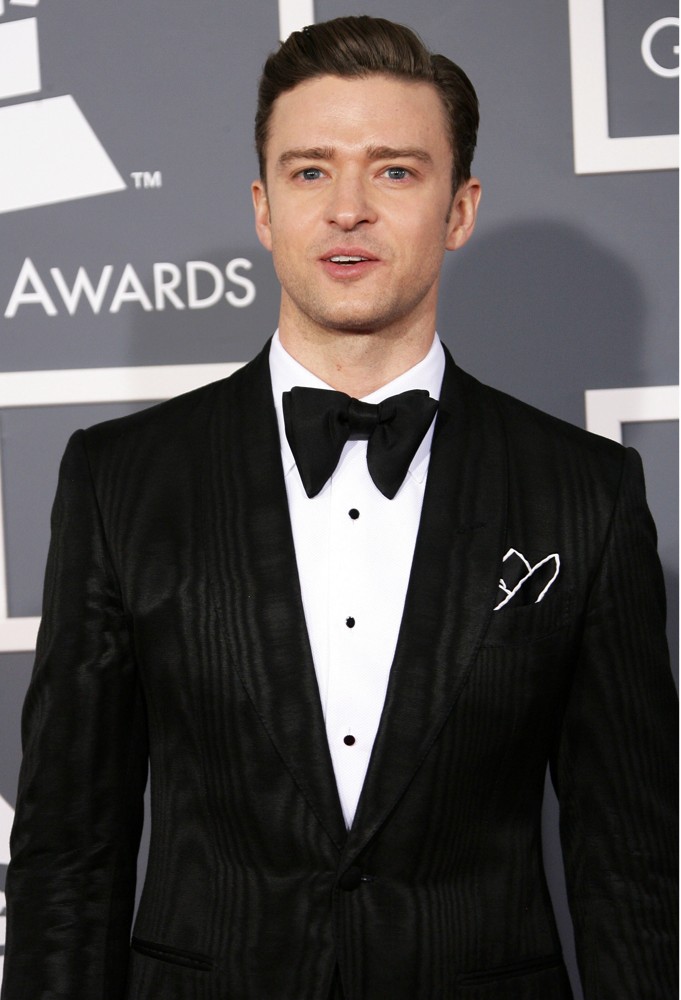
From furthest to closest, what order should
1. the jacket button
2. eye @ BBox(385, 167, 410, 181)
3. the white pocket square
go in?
eye @ BBox(385, 167, 410, 181), the white pocket square, the jacket button

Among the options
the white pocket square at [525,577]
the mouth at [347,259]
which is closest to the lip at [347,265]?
the mouth at [347,259]

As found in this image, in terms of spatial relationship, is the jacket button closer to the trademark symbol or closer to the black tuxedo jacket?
the black tuxedo jacket

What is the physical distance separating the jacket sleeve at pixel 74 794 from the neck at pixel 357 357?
0.36 metres

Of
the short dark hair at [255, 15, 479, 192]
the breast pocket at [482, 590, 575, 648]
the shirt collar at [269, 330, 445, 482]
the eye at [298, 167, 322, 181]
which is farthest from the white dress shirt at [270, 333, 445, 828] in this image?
the short dark hair at [255, 15, 479, 192]

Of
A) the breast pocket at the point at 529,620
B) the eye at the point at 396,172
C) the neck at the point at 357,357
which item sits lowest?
the breast pocket at the point at 529,620

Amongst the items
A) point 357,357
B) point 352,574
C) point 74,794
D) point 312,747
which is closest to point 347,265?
point 357,357

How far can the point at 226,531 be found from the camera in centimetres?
166

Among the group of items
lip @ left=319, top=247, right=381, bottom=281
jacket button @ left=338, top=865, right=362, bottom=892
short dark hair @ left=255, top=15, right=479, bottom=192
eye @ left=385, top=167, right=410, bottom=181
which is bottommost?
jacket button @ left=338, top=865, right=362, bottom=892

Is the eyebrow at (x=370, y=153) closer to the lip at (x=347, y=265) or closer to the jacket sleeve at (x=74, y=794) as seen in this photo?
the lip at (x=347, y=265)

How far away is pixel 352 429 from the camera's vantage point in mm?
1702

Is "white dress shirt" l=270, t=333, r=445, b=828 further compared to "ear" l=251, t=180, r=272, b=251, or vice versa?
"ear" l=251, t=180, r=272, b=251

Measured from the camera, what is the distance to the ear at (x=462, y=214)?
1861 millimetres

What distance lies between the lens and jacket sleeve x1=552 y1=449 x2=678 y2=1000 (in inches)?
65.2

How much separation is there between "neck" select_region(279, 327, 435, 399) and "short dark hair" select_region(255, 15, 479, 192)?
26 centimetres
